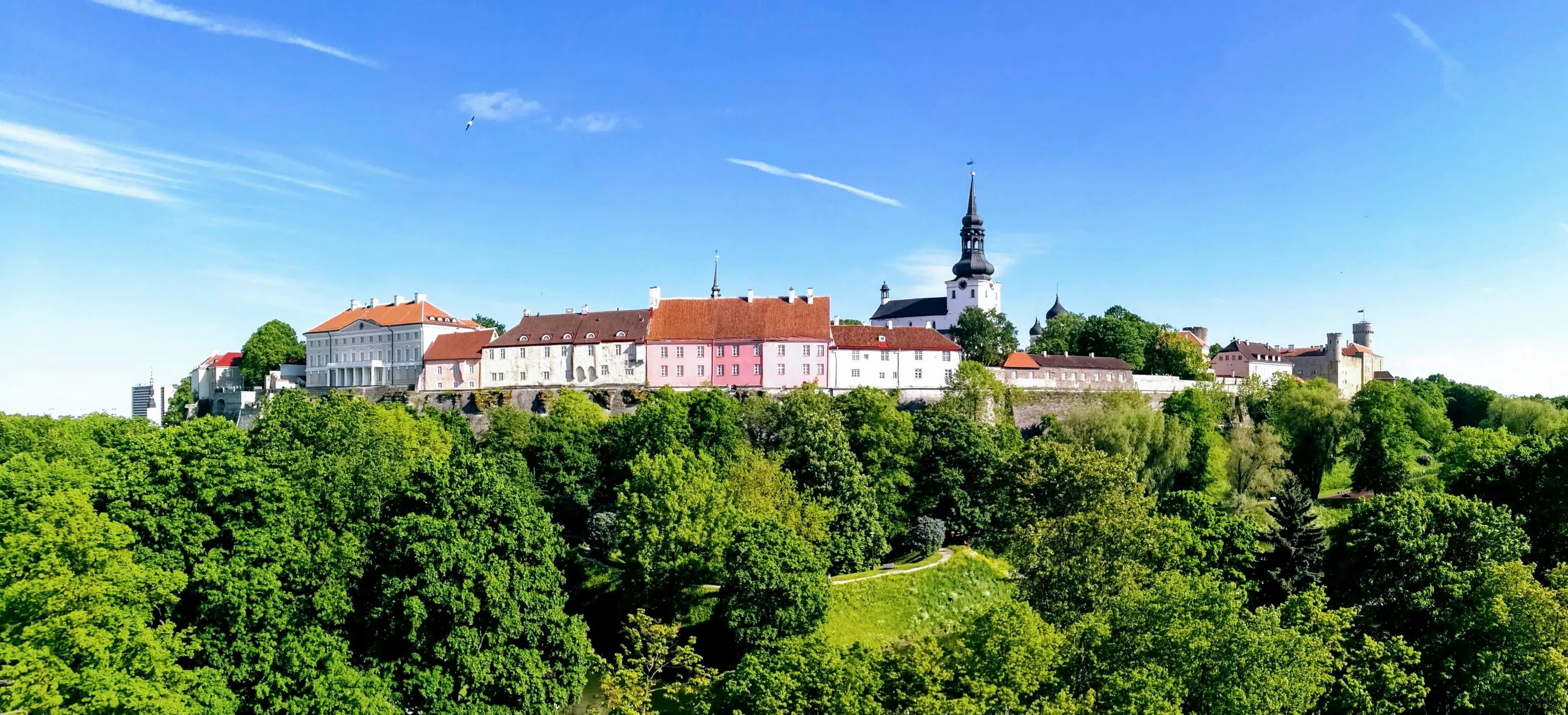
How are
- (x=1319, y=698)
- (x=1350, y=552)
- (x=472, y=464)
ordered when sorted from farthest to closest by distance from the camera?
(x=1350, y=552) < (x=472, y=464) < (x=1319, y=698)

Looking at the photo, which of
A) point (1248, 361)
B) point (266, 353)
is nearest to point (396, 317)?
point (266, 353)

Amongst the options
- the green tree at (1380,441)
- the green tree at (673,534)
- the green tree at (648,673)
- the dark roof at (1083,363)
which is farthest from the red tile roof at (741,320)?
the green tree at (648,673)

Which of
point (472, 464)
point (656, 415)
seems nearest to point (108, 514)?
point (472, 464)

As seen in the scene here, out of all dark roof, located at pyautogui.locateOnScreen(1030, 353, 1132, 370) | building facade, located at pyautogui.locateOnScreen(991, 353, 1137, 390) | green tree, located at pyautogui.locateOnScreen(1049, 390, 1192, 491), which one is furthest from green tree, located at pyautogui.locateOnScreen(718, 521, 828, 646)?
dark roof, located at pyautogui.locateOnScreen(1030, 353, 1132, 370)

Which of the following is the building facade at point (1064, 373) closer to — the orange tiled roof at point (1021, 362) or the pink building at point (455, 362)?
the orange tiled roof at point (1021, 362)

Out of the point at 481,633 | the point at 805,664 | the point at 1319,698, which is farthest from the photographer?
the point at 481,633

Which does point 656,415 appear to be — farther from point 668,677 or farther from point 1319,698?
point 1319,698
